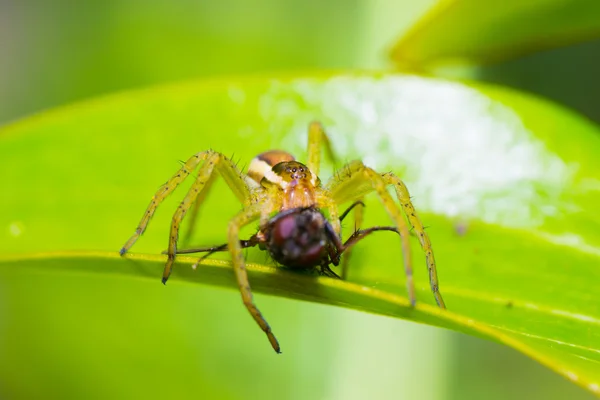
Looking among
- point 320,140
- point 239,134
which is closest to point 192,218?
point 239,134

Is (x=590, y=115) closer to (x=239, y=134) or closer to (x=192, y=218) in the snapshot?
(x=239, y=134)

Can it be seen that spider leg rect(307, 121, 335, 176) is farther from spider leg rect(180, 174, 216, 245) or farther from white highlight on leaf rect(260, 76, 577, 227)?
spider leg rect(180, 174, 216, 245)

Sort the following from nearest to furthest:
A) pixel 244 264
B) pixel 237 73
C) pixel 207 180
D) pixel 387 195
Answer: pixel 244 264, pixel 387 195, pixel 207 180, pixel 237 73

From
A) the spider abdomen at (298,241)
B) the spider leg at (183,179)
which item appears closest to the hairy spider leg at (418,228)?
the spider abdomen at (298,241)

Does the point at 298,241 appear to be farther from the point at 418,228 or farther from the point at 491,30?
the point at 491,30

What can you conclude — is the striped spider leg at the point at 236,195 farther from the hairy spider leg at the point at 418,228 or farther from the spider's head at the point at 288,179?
the hairy spider leg at the point at 418,228

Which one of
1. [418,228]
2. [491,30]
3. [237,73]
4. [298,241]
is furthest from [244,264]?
[237,73]

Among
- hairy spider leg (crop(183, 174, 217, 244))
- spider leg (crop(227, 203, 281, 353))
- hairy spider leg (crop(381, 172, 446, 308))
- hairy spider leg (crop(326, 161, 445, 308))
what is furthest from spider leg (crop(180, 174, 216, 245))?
hairy spider leg (crop(381, 172, 446, 308))
